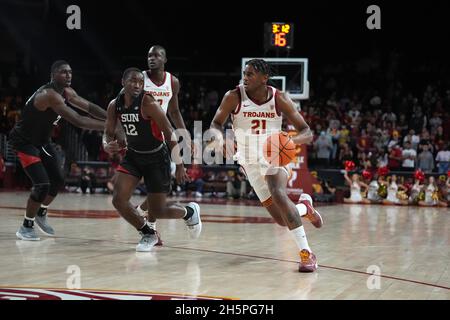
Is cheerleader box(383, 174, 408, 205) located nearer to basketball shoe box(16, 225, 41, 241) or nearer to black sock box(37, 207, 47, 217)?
black sock box(37, 207, 47, 217)

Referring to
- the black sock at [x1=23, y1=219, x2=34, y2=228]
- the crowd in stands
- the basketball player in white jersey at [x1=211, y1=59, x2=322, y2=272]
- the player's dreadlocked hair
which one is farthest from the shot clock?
the player's dreadlocked hair

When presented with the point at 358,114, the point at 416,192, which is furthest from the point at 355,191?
the point at 358,114

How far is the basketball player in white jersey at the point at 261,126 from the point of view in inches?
258

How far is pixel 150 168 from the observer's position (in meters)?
7.46

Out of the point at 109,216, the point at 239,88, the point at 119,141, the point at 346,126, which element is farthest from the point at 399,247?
the point at 346,126

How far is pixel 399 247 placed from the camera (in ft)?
27.3

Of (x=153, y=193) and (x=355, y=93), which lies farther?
(x=355, y=93)

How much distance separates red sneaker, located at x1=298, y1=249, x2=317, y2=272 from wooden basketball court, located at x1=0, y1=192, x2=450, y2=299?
0.09m

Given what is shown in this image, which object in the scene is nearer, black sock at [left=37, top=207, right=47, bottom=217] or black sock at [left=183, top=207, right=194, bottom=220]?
black sock at [left=183, top=207, right=194, bottom=220]

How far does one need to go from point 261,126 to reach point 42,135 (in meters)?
3.01

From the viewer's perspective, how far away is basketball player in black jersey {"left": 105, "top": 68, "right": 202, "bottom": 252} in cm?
725

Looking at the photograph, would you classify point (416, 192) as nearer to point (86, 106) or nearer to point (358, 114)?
point (358, 114)

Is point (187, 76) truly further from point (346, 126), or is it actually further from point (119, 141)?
point (119, 141)

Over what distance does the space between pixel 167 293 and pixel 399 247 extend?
Result: 4.09 meters
